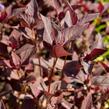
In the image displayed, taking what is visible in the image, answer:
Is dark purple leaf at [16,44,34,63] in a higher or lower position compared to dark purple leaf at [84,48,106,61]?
higher

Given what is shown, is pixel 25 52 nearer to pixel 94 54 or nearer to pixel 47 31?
pixel 47 31

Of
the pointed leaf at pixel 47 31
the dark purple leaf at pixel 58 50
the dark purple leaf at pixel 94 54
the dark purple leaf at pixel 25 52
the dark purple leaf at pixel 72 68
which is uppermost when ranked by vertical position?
the pointed leaf at pixel 47 31

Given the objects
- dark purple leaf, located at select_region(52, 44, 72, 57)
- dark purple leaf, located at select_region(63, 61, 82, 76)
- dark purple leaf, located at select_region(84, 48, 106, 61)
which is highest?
dark purple leaf, located at select_region(52, 44, 72, 57)

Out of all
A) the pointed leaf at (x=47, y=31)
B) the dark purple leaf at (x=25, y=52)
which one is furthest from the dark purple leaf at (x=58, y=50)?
the dark purple leaf at (x=25, y=52)

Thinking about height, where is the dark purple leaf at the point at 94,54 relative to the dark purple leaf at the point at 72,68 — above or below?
above

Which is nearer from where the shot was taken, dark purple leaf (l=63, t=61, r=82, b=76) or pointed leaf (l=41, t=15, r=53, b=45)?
pointed leaf (l=41, t=15, r=53, b=45)

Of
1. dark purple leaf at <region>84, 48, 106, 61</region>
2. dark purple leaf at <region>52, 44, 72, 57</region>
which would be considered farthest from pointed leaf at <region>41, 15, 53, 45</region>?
dark purple leaf at <region>84, 48, 106, 61</region>

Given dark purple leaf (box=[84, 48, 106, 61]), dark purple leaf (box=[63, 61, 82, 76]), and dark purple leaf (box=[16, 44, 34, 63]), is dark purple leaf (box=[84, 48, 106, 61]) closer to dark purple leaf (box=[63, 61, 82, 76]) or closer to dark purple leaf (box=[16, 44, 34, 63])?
Answer: dark purple leaf (box=[63, 61, 82, 76])

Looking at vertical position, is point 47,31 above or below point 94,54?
above

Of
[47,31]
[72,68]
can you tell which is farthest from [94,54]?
[47,31]

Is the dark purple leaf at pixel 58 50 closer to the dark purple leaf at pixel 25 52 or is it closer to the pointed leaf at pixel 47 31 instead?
the pointed leaf at pixel 47 31

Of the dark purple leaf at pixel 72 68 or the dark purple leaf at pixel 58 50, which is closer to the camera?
the dark purple leaf at pixel 58 50
